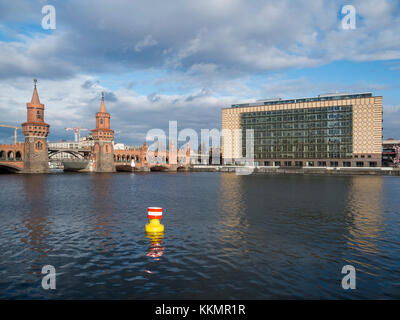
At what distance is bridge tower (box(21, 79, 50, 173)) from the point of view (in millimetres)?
134125

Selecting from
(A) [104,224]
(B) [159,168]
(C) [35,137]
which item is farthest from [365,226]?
(B) [159,168]

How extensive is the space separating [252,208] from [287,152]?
6366 inches

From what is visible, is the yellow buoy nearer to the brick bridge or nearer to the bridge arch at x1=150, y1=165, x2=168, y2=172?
the brick bridge

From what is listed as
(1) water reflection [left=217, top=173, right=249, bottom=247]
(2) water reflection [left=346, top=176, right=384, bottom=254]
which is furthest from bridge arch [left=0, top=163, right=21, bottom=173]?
(2) water reflection [left=346, top=176, right=384, bottom=254]

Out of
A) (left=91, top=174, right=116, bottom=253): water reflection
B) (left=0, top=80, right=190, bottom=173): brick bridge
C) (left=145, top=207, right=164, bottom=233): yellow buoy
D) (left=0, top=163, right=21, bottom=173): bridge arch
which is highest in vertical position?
(left=0, top=80, right=190, bottom=173): brick bridge

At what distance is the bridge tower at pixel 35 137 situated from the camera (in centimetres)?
13412

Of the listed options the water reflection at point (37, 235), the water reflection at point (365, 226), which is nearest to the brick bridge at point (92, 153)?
the water reflection at point (37, 235)

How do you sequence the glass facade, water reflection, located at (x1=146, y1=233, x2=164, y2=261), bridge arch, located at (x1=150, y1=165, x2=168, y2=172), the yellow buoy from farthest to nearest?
1. bridge arch, located at (x1=150, y1=165, x2=168, y2=172)
2. the glass facade
3. the yellow buoy
4. water reflection, located at (x1=146, y1=233, x2=164, y2=261)

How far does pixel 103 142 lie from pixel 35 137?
106 ft

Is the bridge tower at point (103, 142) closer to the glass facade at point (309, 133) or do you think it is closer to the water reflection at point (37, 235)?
the glass facade at point (309, 133)

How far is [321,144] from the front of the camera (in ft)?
602

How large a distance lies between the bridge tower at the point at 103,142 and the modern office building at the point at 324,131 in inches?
3776

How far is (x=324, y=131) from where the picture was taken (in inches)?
7205
